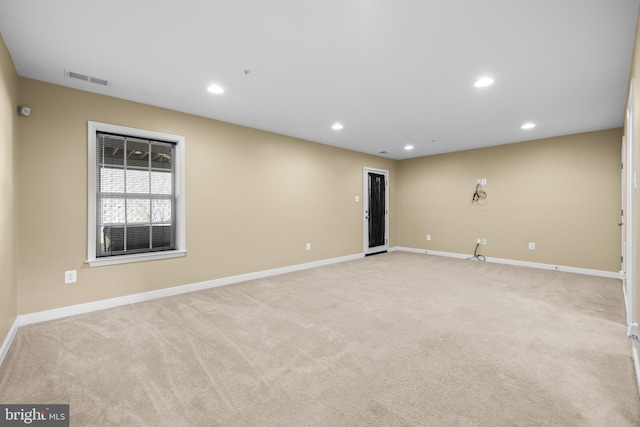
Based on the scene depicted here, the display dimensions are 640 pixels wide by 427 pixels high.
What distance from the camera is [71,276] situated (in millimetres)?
3092

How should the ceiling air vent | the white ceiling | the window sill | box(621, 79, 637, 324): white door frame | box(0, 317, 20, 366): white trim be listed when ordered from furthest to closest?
the window sill < the ceiling air vent < box(621, 79, 637, 324): white door frame < box(0, 317, 20, 366): white trim < the white ceiling

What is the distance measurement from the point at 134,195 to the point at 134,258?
0.77m

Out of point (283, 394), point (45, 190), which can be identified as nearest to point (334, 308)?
point (283, 394)

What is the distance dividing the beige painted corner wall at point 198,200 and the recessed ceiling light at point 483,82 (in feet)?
10.2

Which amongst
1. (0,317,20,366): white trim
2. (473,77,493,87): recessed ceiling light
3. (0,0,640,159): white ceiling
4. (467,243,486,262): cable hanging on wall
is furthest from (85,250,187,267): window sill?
(467,243,486,262): cable hanging on wall

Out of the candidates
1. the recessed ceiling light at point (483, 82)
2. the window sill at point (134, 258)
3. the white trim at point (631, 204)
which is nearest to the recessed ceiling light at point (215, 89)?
the window sill at point (134, 258)

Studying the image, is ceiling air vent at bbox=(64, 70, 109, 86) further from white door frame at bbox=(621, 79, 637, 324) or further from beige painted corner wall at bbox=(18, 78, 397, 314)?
white door frame at bbox=(621, 79, 637, 324)

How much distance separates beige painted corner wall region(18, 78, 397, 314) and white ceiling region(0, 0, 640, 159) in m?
0.31

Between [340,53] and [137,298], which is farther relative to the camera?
[137,298]

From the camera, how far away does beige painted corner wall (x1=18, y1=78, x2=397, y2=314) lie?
2924mm

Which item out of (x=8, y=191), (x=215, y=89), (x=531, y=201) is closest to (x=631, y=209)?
(x=531, y=201)

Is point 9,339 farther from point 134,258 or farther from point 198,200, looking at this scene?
point 198,200

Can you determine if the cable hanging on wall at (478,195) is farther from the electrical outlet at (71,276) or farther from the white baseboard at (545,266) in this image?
the electrical outlet at (71,276)

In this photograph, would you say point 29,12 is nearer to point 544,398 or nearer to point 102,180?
point 102,180
